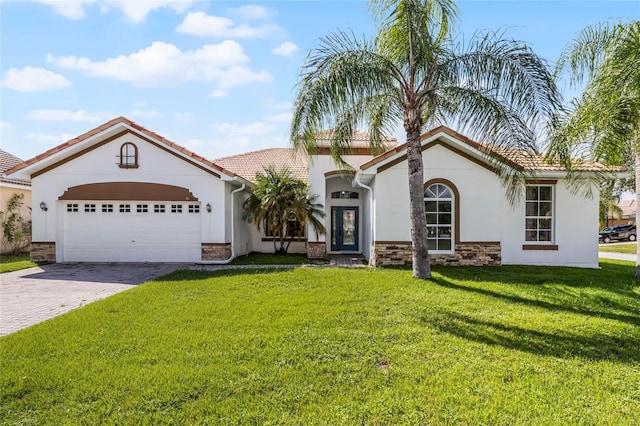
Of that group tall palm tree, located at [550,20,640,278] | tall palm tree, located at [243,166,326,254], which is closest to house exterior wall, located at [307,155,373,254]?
tall palm tree, located at [243,166,326,254]

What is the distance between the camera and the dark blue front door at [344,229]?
18.2 meters

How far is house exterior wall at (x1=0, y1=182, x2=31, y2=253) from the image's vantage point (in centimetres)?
1795

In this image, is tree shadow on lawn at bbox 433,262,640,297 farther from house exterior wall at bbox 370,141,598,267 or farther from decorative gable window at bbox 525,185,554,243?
decorative gable window at bbox 525,185,554,243

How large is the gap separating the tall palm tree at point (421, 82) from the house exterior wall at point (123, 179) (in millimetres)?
6046

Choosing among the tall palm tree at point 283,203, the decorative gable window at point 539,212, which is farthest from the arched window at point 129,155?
the decorative gable window at point 539,212

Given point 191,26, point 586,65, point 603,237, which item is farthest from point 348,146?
point 603,237

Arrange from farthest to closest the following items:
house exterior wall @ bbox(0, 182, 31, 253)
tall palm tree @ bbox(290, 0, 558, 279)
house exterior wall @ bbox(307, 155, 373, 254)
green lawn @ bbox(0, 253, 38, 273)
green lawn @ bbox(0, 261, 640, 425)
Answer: house exterior wall @ bbox(0, 182, 31, 253), house exterior wall @ bbox(307, 155, 373, 254), green lawn @ bbox(0, 253, 38, 273), tall palm tree @ bbox(290, 0, 558, 279), green lawn @ bbox(0, 261, 640, 425)

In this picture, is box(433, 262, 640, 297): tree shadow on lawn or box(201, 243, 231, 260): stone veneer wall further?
box(201, 243, 231, 260): stone veneer wall

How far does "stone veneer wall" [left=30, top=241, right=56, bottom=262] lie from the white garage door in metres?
0.40

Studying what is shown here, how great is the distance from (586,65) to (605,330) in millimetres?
7097

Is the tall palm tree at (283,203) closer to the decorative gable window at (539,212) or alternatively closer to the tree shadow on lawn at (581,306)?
the tree shadow on lawn at (581,306)

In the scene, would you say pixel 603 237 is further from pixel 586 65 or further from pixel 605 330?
pixel 605 330

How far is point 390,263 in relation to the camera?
13172 millimetres

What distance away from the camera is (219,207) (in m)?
14.7
